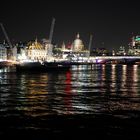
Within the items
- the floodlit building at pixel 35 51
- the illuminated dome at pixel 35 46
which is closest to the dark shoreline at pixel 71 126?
the floodlit building at pixel 35 51

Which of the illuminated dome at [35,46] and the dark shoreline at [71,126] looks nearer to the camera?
the dark shoreline at [71,126]

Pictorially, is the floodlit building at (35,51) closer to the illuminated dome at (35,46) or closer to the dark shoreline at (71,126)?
the illuminated dome at (35,46)

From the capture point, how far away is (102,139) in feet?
42.2

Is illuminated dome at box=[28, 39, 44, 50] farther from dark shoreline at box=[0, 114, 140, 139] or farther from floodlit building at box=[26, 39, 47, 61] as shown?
dark shoreline at box=[0, 114, 140, 139]

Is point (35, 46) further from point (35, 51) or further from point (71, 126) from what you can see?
point (71, 126)

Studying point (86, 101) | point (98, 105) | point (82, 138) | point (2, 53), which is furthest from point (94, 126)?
point (2, 53)

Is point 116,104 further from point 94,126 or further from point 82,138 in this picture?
point 82,138

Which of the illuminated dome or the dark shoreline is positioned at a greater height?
the illuminated dome

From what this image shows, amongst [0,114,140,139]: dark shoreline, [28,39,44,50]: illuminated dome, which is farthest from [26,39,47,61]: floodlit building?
[0,114,140,139]: dark shoreline

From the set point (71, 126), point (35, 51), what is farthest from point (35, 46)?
point (71, 126)

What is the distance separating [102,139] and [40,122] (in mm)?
3475

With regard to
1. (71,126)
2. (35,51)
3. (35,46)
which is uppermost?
(35,46)

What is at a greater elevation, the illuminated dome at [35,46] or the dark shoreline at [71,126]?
the illuminated dome at [35,46]

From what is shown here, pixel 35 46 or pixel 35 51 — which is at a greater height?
pixel 35 46
